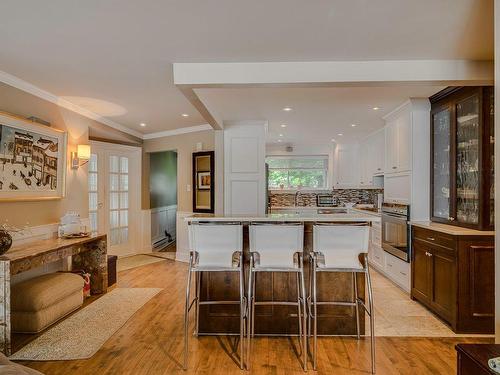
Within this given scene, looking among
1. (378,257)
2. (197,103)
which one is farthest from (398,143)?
(197,103)

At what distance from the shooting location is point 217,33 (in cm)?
227

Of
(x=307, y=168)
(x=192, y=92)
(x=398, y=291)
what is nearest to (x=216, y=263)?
(x=192, y=92)

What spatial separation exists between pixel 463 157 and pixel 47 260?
4.24 m

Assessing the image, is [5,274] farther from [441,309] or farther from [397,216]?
[397,216]

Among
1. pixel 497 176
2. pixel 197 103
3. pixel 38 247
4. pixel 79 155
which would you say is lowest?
pixel 38 247

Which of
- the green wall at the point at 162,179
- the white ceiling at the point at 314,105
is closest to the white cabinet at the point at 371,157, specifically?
the white ceiling at the point at 314,105

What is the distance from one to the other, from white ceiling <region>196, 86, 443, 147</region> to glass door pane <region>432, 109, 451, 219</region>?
34 centimetres

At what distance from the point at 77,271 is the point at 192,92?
2.71 m

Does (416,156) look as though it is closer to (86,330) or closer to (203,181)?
(203,181)

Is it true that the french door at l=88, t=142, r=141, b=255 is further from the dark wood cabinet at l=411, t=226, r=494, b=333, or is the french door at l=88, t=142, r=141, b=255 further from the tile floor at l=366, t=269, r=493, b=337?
the dark wood cabinet at l=411, t=226, r=494, b=333

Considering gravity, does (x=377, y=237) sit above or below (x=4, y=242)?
below

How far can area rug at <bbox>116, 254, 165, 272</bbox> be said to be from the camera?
5531 mm

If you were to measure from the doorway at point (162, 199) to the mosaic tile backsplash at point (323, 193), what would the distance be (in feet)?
8.30

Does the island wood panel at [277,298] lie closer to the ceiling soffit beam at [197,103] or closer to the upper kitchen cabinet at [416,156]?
the ceiling soffit beam at [197,103]
